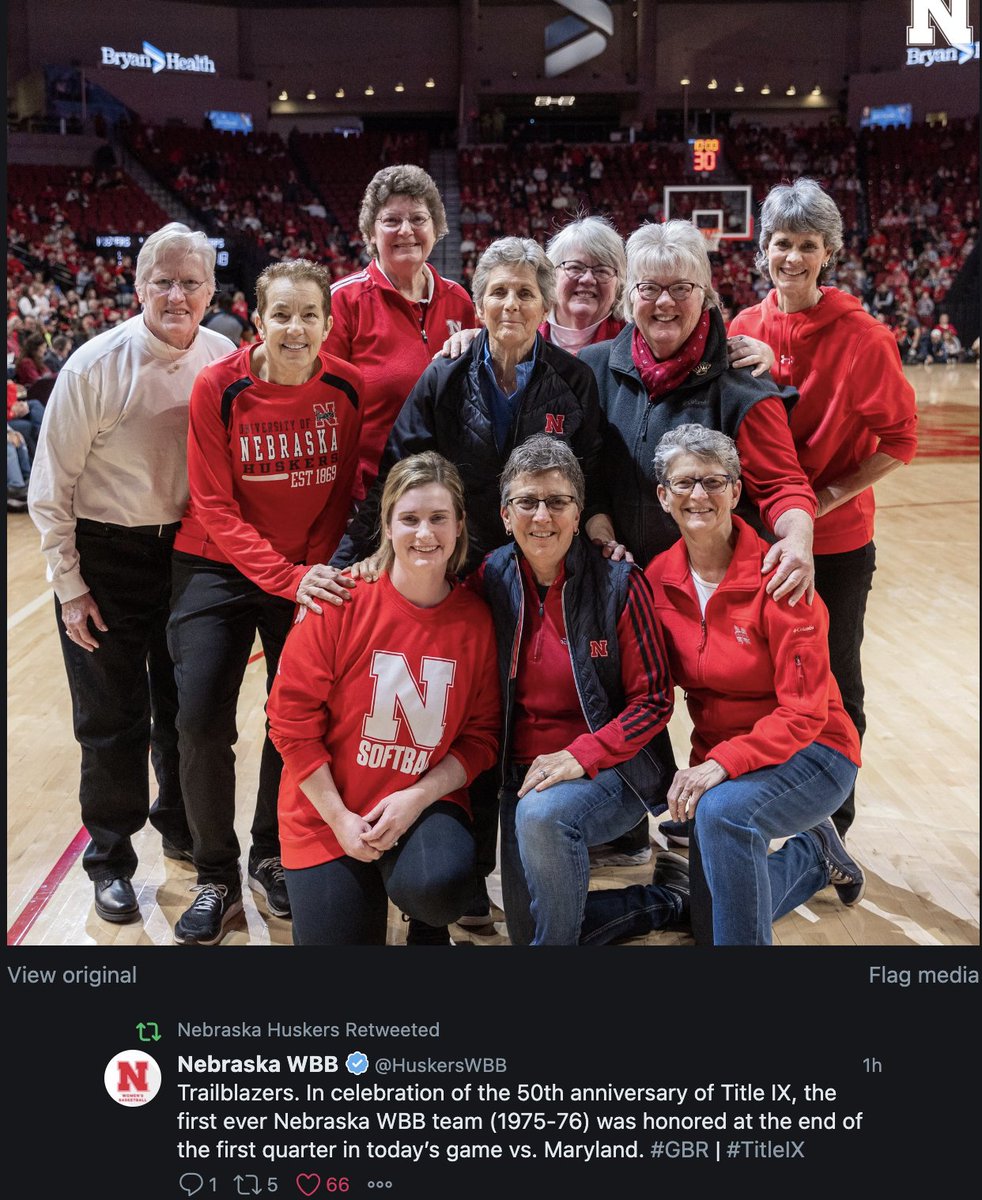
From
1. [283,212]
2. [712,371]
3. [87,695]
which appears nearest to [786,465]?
[712,371]

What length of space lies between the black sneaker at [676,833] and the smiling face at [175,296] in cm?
195

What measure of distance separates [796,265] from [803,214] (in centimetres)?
12

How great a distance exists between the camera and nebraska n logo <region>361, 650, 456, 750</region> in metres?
2.28

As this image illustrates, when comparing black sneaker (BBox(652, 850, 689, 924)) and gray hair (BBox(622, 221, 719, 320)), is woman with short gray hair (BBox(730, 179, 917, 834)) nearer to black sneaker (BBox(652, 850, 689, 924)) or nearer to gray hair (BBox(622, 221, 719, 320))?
gray hair (BBox(622, 221, 719, 320))

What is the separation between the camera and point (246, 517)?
2658 millimetres

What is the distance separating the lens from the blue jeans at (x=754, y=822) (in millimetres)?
2162

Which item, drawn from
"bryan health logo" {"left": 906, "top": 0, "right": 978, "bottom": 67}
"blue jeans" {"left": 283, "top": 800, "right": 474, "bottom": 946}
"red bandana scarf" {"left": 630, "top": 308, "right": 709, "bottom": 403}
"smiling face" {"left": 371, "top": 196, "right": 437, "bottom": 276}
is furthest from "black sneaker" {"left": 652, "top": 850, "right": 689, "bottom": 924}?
"bryan health logo" {"left": 906, "top": 0, "right": 978, "bottom": 67}

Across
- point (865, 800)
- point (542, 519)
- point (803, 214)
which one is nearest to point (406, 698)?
point (542, 519)

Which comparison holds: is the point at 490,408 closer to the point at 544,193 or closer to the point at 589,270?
the point at 589,270

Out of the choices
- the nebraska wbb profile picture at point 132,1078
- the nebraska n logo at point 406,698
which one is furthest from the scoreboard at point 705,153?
the nebraska wbb profile picture at point 132,1078

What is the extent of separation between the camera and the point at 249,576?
254 centimetres

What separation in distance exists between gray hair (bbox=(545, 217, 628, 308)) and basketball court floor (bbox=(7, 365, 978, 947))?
1700mm

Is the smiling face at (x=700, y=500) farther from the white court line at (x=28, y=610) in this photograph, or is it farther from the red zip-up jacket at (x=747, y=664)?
the white court line at (x=28, y=610)

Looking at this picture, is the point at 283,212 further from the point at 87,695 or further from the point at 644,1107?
the point at 644,1107
